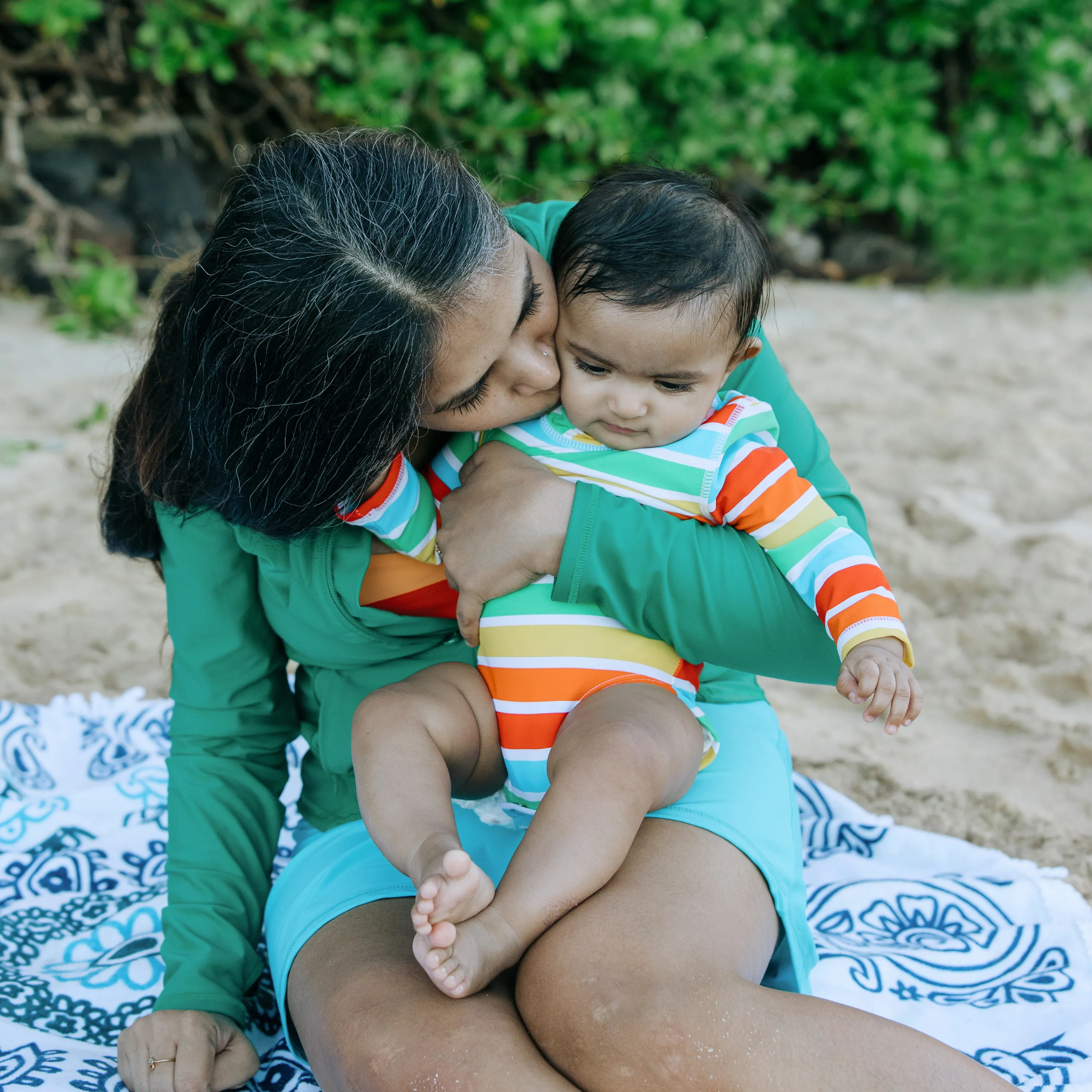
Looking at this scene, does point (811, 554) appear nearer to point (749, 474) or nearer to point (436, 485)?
point (749, 474)

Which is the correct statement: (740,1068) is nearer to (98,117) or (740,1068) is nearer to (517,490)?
(517,490)

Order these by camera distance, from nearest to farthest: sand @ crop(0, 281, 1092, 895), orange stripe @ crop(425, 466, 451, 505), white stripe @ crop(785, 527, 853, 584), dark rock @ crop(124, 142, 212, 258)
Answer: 1. white stripe @ crop(785, 527, 853, 584)
2. orange stripe @ crop(425, 466, 451, 505)
3. sand @ crop(0, 281, 1092, 895)
4. dark rock @ crop(124, 142, 212, 258)

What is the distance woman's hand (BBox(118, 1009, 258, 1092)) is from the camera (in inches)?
56.9

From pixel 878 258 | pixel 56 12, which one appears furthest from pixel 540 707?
pixel 878 258


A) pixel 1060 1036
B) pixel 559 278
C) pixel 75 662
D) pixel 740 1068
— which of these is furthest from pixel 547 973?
pixel 75 662

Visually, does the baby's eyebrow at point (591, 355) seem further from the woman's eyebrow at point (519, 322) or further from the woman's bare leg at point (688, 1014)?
the woman's bare leg at point (688, 1014)

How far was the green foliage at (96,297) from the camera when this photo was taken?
472cm

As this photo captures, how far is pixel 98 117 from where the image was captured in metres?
5.04

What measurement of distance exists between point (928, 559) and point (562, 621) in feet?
6.37

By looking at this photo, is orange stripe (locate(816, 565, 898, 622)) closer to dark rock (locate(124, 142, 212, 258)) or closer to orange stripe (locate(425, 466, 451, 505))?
orange stripe (locate(425, 466, 451, 505))

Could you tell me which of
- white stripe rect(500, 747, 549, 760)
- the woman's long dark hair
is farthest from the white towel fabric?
the woman's long dark hair

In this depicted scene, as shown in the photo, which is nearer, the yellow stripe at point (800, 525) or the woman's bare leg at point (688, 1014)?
the woman's bare leg at point (688, 1014)

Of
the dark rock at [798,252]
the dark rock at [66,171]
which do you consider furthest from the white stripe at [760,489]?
the dark rock at [798,252]

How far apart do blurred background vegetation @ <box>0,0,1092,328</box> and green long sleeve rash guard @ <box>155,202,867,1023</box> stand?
2999 mm
